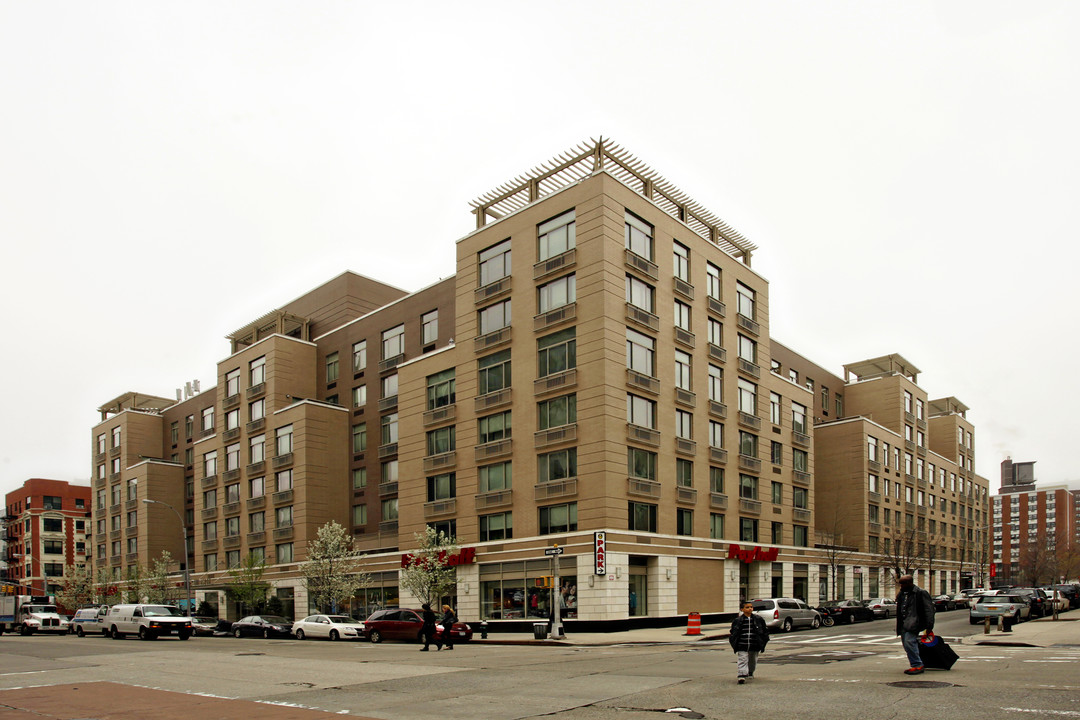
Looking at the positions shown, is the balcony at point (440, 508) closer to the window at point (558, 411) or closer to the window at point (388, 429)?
the window at point (558, 411)

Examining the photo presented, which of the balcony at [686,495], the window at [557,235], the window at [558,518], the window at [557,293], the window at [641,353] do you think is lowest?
the window at [558,518]

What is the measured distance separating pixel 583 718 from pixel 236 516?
63746 millimetres

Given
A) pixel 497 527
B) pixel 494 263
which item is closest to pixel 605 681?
pixel 497 527

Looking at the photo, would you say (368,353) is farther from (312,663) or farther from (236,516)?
(312,663)

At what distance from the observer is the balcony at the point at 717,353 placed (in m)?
54.2

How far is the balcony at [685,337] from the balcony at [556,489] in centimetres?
1117

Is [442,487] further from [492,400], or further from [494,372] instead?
[494,372]

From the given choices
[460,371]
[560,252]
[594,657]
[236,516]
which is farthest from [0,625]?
[594,657]

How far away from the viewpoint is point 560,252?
159 ft

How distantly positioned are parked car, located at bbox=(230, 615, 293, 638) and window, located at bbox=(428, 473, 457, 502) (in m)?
10.9

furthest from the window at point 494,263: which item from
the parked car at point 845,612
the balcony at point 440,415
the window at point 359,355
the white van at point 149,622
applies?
the parked car at point 845,612

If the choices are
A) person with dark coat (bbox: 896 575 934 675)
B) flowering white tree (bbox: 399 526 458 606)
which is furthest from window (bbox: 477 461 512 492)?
person with dark coat (bbox: 896 575 934 675)

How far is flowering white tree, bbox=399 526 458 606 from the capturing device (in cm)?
4947

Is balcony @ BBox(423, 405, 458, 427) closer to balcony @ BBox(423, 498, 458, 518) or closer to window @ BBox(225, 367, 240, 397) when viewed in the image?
balcony @ BBox(423, 498, 458, 518)
